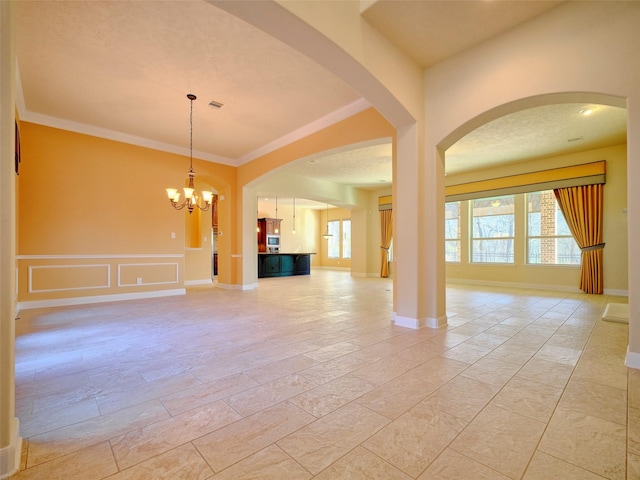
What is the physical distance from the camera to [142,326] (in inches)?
148

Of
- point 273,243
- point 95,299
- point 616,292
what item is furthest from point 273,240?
point 616,292

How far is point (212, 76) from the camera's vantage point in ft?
12.2

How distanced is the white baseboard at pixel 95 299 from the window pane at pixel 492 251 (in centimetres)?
795

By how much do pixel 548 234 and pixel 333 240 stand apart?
362 inches

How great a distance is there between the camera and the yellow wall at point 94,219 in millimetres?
4883

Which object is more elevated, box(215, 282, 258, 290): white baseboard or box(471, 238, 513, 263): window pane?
box(471, 238, 513, 263): window pane

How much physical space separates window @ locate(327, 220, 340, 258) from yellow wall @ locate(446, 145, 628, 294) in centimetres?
674

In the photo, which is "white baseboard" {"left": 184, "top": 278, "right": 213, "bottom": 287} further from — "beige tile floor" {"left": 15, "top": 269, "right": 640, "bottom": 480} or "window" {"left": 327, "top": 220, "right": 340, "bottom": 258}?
"window" {"left": 327, "top": 220, "right": 340, "bottom": 258}

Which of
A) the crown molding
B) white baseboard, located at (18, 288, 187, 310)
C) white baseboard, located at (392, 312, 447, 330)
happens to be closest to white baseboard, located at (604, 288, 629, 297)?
white baseboard, located at (392, 312, 447, 330)

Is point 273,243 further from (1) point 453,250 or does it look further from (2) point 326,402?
(2) point 326,402

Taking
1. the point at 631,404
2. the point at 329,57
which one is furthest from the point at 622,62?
the point at 631,404

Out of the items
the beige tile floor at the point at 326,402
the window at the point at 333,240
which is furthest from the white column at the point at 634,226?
the window at the point at 333,240

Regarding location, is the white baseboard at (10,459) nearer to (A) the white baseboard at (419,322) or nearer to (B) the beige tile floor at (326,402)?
(B) the beige tile floor at (326,402)

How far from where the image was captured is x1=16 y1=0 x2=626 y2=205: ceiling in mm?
2799
